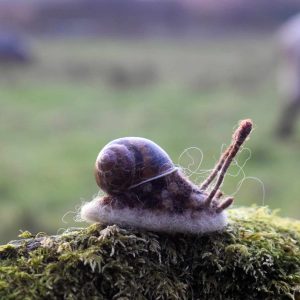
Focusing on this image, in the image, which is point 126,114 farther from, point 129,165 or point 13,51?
point 129,165

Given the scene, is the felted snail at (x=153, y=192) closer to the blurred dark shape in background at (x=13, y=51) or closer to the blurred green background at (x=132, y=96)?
the blurred green background at (x=132, y=96)

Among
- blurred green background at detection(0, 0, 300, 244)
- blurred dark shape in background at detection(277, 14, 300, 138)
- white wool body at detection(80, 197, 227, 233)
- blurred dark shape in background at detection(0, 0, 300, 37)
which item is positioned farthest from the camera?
blurred dark shape in background at detection(0, 0, 300, 37)

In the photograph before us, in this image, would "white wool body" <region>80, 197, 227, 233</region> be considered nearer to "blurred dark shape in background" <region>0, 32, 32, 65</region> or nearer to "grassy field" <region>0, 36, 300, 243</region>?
"grassy field" <region>0, 36, 300, 243</region>

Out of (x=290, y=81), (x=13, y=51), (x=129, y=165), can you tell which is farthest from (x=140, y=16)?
(x=129, y=165)

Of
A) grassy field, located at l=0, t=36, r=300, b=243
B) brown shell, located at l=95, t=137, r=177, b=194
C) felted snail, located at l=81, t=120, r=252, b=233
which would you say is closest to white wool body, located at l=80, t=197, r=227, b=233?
felted snail, located at l=81, t=120, r=252, b=233

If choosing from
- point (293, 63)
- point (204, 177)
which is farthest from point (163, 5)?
point (204, 177)

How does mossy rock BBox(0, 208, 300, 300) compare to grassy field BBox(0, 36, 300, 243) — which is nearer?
mossy rock BBox(0, 208, 300, 300)

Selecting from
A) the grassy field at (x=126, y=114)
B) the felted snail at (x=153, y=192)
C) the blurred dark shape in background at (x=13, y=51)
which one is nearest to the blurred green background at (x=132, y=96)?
the grassy field at (x=126, y=114)

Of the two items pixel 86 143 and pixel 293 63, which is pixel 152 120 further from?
pixel 293 63
